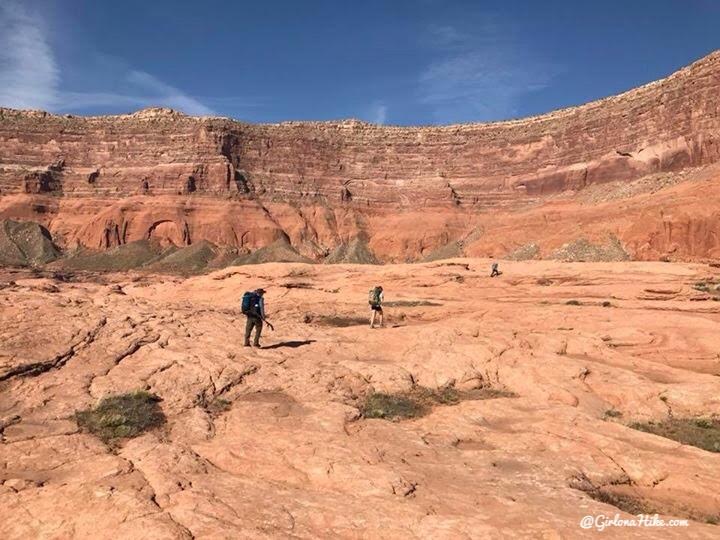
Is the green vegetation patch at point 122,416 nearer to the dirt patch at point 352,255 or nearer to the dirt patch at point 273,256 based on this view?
the dirt patch at point 273,256

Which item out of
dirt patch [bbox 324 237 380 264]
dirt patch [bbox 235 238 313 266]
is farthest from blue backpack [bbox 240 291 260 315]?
dirt patch [bbox 324 237 380 264]

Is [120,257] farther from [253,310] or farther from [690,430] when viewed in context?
[690,430]

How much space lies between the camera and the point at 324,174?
88.3 metres

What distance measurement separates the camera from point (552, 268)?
34156mm

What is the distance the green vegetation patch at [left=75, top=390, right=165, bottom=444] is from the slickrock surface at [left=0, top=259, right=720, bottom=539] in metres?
0.28

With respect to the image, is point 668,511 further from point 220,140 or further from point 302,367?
point 220,140

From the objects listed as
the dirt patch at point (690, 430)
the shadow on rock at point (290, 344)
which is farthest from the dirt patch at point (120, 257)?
the dirt patch at point (690, 430)

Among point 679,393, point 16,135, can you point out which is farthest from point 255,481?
point 16,135

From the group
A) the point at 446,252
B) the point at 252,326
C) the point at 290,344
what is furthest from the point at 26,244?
the point at 252,326

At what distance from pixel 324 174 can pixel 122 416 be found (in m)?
81.1

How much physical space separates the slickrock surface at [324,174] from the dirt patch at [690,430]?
165ft

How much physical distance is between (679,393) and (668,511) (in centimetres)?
655

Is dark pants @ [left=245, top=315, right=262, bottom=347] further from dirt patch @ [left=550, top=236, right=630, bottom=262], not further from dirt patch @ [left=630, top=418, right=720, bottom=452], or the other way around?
dirt patch @ [left=550, top=236, right=630, bottom=262]

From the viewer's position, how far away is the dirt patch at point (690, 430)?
415 inches
